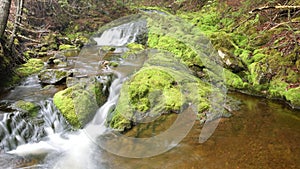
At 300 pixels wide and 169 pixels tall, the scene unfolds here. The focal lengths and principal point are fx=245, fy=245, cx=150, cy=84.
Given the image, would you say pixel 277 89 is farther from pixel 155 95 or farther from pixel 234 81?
pixel 155 95

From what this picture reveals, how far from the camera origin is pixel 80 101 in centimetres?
552

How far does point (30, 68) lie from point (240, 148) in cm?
671

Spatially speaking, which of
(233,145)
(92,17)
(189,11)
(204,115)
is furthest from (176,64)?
(92,17)

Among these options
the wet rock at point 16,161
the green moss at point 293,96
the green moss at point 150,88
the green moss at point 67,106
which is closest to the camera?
the wet rock at point 16,161

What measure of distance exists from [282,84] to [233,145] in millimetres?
3328

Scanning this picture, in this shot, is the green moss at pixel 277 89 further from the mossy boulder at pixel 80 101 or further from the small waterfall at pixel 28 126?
the small waterfall at pixel 28 126

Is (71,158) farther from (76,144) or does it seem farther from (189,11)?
(189,11)

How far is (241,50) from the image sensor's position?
8.84m

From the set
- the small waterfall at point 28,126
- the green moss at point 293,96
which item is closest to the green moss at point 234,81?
the green moss at point 293,96

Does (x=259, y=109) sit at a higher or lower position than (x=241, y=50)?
lower

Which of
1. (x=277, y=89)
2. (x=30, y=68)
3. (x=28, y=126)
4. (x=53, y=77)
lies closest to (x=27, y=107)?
(x=28, y=126)

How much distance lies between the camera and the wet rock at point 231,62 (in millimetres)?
7898

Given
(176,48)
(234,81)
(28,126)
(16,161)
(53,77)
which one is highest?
(176,48)

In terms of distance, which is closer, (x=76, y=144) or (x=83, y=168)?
(x=83, y=168)
